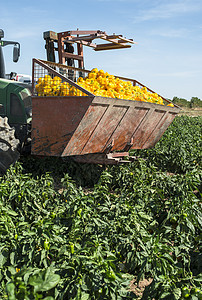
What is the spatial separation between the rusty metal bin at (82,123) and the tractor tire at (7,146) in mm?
358

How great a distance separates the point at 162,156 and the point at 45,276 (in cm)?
568

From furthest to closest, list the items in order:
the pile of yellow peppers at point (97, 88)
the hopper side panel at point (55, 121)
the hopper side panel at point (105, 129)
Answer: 1. the hopper side panel at point (105, 129)
2. the pile of yellow peppers at point (97, 88)
3. the hopper side panel at point (55, 121)

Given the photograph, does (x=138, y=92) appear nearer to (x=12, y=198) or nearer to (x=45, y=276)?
(x=12, y=198)

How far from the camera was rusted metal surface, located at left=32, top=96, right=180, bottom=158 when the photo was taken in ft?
15.2

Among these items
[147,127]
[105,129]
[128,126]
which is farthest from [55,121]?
[147,127]

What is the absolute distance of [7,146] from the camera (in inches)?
202

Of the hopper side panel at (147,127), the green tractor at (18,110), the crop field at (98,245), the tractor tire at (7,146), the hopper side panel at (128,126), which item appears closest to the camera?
the crop field at (98,245)

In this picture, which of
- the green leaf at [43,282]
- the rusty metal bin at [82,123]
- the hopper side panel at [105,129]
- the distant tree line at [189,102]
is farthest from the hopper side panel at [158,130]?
the distant tree line at [189,102]

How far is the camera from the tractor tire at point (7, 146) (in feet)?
16.7

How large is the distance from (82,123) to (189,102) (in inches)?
1558

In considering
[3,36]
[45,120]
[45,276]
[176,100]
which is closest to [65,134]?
[45,120]

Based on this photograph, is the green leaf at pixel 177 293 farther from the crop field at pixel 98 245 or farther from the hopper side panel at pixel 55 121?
the hopper side panel at pixel 55 121

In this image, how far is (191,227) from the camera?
11.8ft

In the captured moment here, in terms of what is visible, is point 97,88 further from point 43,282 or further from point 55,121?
point 43,282
